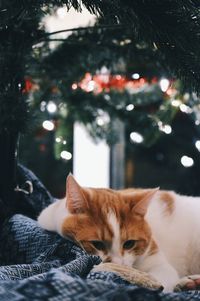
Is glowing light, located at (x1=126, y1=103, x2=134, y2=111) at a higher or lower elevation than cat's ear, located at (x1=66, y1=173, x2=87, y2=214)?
higher

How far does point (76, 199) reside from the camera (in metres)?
0.93

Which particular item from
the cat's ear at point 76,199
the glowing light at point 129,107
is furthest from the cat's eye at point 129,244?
the glowing light at point 129,107

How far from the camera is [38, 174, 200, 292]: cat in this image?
0.91 m

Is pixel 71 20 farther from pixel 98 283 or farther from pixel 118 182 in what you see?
pixel 98 283

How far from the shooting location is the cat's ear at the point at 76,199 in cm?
91

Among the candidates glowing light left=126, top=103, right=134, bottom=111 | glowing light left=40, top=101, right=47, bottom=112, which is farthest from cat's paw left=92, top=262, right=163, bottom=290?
glowing light left=126, top=103, right=134, bottom=111

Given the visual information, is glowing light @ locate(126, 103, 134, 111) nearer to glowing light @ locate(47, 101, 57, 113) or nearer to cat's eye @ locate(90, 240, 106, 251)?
glowing light @ locate(47, 101, 57, 113)

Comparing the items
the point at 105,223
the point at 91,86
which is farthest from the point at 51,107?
the point at 105,223

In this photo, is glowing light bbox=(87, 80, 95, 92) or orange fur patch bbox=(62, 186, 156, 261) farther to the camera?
glowing light bbox=(87, 80, 95, 92)

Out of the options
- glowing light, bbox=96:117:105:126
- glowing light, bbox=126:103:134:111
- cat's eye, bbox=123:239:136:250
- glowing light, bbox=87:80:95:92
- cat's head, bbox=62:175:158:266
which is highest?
glowing light, bbox=87:80:95:92

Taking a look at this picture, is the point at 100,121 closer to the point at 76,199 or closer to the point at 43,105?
the point at 43,105

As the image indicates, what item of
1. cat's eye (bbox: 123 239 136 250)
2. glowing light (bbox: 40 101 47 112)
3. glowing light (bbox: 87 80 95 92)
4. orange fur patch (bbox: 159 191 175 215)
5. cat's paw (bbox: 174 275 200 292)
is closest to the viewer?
cat's paw (bbox: 174 275 200 292)

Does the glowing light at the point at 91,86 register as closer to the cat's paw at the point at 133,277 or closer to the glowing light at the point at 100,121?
the glowing light at the point at 100,121

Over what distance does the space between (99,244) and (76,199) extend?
0.33ft
